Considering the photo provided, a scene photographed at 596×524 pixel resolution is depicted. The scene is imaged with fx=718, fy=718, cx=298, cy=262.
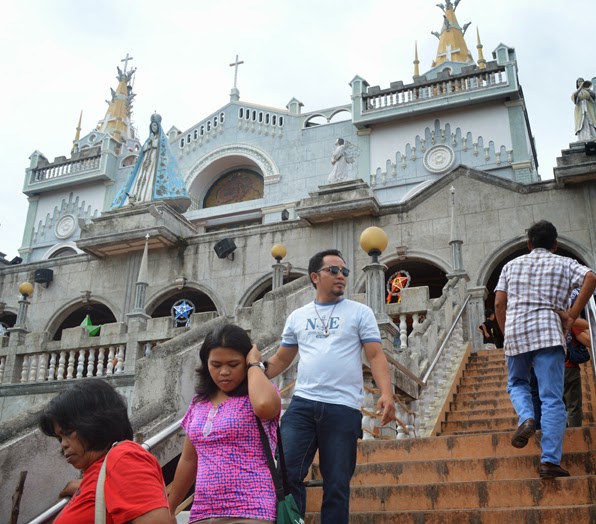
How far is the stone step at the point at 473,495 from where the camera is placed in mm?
4648

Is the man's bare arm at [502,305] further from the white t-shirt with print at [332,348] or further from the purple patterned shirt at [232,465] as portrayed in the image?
the purple patterned shirt at [232,465]

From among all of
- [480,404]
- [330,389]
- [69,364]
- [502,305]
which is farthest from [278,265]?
[330,389]

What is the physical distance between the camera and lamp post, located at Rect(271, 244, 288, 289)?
50.9ft

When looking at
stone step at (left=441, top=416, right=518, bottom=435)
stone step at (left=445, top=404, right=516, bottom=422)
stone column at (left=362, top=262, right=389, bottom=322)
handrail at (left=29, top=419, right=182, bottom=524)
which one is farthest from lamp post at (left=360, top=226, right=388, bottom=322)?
handrail at (left=29, top=419, right=182, bottom=524)

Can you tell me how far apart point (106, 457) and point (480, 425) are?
236 inches

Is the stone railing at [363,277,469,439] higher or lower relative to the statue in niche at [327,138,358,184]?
lower

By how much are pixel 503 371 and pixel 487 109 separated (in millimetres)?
14091

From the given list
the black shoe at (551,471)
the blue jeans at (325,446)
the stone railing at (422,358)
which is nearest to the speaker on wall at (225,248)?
the stone railing at (422,358)

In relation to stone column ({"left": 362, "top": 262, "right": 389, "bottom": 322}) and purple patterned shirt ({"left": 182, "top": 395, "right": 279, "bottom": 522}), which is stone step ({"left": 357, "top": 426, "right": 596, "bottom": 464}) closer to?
purple patterned shirt ({"left": 182, "top": 395, "right": 279, "bottom": 522})

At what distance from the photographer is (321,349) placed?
4109 millimetres

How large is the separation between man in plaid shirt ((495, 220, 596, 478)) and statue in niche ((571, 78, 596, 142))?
41.0 ft

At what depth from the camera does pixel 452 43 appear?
27.7 metres

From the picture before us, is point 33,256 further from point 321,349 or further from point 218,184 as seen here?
point 321,349

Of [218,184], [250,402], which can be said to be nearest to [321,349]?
[250,402]
